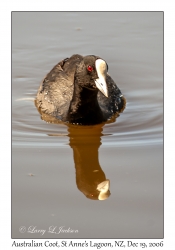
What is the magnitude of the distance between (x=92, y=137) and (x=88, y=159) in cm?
59

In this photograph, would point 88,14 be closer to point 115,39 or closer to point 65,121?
point 115,39

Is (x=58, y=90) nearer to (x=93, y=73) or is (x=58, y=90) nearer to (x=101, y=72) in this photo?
(x=93, y=73)

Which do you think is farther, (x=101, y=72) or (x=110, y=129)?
(x=110, y=129)

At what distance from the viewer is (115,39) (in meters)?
10.2

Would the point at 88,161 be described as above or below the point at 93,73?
below

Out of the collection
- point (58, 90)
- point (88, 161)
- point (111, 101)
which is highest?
point (58, 90)

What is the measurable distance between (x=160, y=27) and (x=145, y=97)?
2.49 metres

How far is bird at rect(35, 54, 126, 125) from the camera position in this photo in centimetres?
681

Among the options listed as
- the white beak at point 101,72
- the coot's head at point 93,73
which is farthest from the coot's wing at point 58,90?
the white beak at point 101,72

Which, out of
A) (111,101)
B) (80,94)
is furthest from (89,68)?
(111,101)

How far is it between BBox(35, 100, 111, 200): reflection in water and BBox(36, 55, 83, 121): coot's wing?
12 cm

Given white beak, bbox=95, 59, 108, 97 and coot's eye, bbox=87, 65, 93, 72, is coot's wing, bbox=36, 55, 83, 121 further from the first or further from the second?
white beak, bbox=95, 59, 108, 97

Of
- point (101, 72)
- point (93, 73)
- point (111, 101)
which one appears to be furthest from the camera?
point (111, 101)

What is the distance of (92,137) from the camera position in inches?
278
